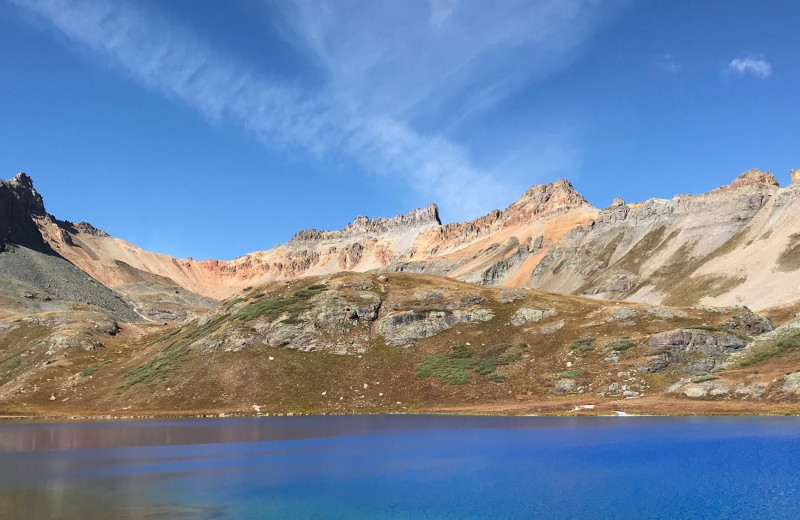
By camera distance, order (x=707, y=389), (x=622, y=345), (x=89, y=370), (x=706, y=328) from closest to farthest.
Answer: (x=707, y=389) → (x=706, y=328) → (x=622, y=345) → (x=89, y=370)

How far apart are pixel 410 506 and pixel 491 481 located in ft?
22.1

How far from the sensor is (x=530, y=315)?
10550 cm

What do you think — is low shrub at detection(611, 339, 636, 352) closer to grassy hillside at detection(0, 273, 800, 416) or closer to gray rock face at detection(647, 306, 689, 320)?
grassy hillside at detection(0, 273, 800, 416)

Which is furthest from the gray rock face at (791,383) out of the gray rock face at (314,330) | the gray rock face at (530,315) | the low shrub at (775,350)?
the gray rock face at (314,330)

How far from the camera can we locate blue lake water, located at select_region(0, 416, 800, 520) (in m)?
27.1

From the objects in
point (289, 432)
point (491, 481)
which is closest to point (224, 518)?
point (491, 481)

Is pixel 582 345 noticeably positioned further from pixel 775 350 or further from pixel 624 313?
pixel 775 350

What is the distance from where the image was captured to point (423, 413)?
7831 cm

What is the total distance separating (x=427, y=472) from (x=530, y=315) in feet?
242

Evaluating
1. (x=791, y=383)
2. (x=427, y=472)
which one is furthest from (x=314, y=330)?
(x=791, y=383)

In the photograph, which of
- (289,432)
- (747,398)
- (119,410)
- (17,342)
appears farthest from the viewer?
(17,342)

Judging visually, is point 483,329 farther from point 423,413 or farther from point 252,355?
point 252,355

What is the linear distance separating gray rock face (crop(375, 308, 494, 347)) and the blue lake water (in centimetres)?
4528

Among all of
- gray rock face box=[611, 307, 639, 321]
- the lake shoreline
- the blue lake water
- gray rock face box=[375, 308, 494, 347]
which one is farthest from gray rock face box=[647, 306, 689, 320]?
the blue lake water
